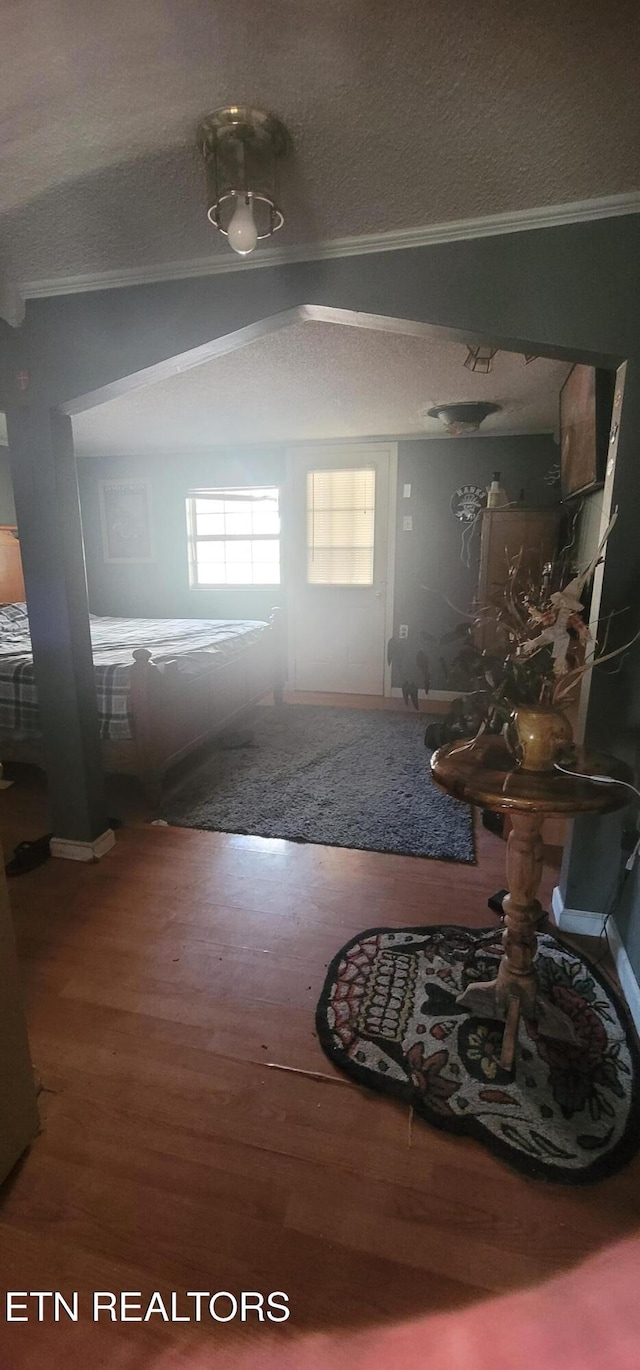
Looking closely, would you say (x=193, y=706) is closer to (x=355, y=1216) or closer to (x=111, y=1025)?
(x=111, y=1025)

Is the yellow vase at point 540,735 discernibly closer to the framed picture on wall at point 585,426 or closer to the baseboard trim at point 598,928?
the baseboard trim at point 598,928

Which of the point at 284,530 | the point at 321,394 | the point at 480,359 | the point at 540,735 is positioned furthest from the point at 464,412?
the point at 540,735

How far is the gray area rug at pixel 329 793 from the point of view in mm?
2564

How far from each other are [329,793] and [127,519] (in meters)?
3.68

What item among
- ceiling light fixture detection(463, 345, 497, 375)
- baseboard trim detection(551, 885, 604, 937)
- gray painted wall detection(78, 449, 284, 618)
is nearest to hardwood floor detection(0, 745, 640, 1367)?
baseboard trim detection(551, 885, 604, 937)

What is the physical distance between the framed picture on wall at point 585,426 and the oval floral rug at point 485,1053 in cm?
176

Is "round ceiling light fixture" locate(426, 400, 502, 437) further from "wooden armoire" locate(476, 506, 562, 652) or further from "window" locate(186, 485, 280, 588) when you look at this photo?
"window" locate(186, 485, 280, 588)

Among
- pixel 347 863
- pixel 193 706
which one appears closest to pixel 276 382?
pixel 193 706

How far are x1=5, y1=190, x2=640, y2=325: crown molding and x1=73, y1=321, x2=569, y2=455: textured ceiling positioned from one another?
2.13 ft

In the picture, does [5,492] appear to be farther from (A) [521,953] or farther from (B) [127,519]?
(A) [521,953]

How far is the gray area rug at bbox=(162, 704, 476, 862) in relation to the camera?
2564mm

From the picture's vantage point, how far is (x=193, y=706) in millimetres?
3148

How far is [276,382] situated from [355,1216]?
11.1ft

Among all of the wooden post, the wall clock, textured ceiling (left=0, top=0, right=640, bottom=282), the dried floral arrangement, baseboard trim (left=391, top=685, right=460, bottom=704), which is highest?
textured ceiling (left=0, top=0, right=640, bottom=282)
